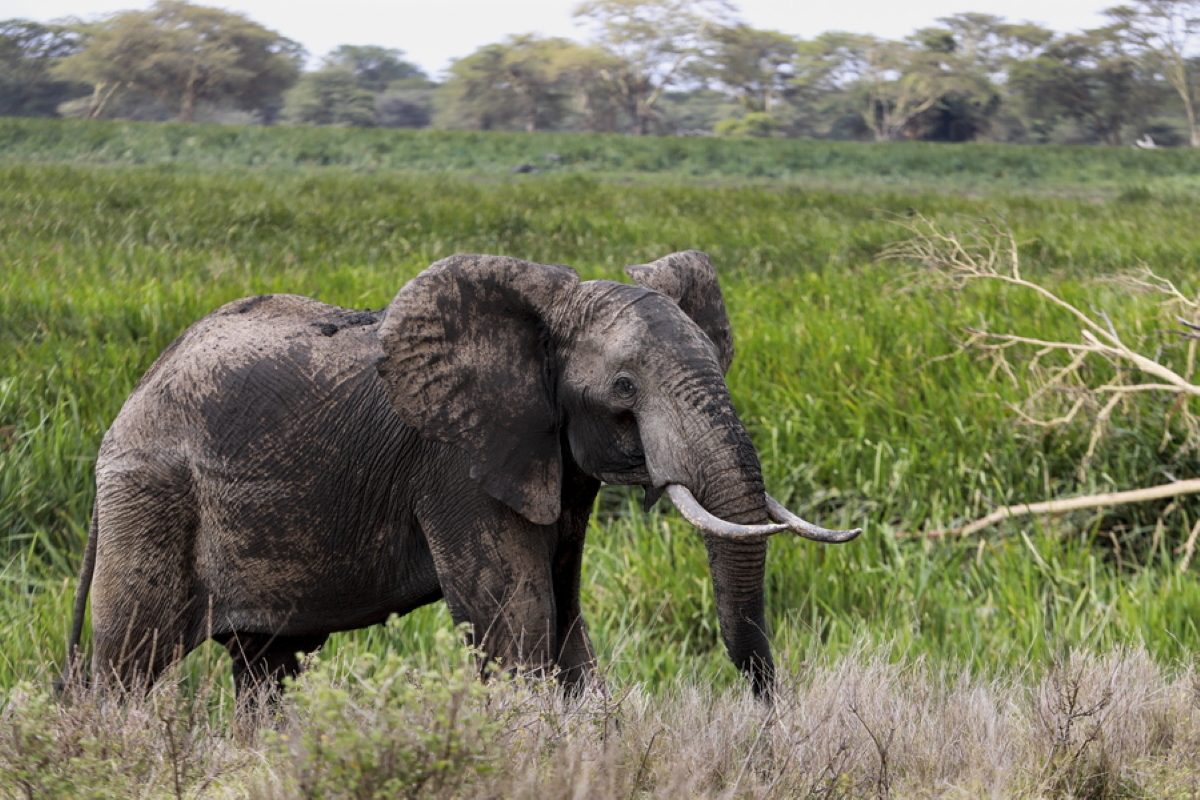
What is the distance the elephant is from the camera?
89.5 inches

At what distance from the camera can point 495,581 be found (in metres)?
2.43

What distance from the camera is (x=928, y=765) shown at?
2.73m

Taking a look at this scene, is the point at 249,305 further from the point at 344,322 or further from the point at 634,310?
the point at 634,310

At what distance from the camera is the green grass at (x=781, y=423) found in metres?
4.09

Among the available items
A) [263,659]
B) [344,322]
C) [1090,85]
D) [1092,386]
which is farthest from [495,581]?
[1090,85]

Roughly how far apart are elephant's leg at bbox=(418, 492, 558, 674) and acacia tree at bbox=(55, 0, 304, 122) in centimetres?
5857

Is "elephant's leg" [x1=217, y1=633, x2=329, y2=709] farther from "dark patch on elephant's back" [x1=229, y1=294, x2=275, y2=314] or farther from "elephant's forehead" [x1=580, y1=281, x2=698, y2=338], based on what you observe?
"elephant's forehead" [x1=580, y1=281, x2=698, y2=338]

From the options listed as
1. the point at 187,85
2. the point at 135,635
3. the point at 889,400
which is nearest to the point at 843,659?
the point at 135,635

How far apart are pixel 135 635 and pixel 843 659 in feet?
6.38

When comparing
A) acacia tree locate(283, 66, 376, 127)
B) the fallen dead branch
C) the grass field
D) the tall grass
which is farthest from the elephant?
acacia tree locate(283, 66, 376, 127)

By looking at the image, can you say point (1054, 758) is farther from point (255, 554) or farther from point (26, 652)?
point (26, 652)

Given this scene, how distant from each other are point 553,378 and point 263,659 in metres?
1.24

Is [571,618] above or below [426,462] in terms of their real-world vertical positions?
below

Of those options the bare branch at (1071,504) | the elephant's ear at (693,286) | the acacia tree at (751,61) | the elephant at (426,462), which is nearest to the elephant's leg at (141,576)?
the elephant at (426,462)
